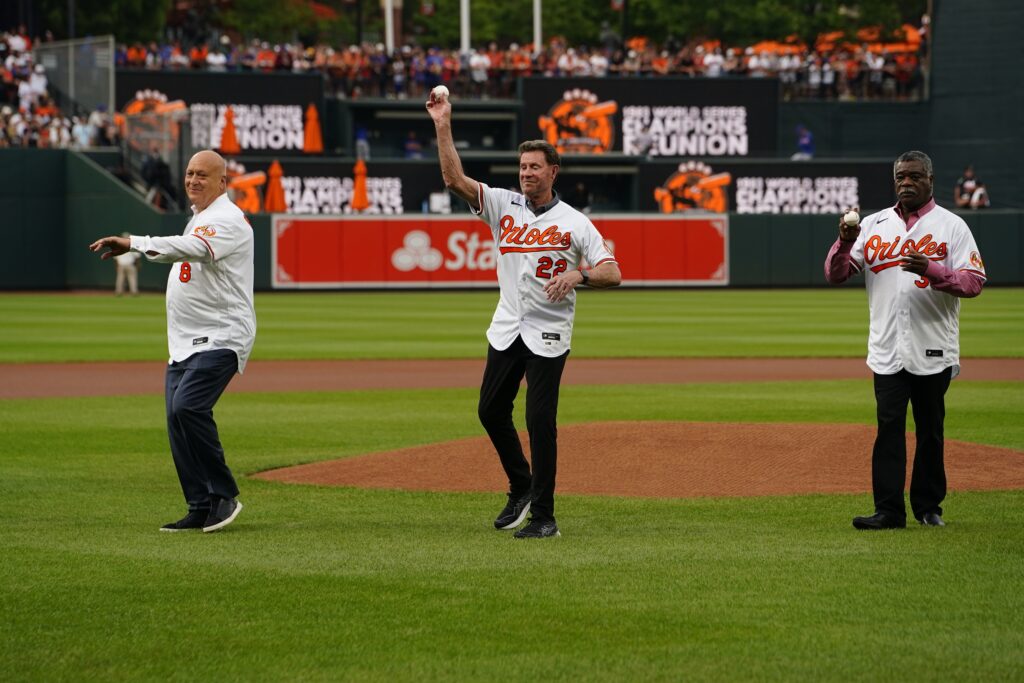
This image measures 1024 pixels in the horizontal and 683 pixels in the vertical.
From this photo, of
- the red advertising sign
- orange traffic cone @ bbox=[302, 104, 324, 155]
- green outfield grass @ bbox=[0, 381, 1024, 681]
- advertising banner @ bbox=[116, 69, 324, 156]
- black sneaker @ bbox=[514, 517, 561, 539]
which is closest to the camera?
green outfield grass @ bbox=[0, 381, 1024, 681]

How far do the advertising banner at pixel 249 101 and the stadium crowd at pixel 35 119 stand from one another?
1776 millimetres

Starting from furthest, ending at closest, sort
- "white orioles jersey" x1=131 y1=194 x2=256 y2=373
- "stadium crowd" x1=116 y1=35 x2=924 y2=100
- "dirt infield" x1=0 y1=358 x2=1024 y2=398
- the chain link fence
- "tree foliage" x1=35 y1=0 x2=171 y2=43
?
"tree foliage" x1=35 y1=0 x2=171 y2=43 < "stadium crowd" x1=116 y1=35 x2=924 y2=100 < the chain link fence < "dirt infield" x1=0 y1=358 x2=1024 y2=398 < "white orioles jersey" x1=131 y1=194 x2=256 y2=373

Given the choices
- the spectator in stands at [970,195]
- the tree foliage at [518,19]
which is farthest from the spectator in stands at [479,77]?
the tree foliage at [518,19]

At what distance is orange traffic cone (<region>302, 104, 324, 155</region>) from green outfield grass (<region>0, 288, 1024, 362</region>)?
21.7ft

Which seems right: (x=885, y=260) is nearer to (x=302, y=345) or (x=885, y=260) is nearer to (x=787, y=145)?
(x=302, y=345)

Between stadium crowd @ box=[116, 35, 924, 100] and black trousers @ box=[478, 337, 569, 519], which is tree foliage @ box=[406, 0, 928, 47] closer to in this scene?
stadium crowd @ box=[116, 35, 924, 100]

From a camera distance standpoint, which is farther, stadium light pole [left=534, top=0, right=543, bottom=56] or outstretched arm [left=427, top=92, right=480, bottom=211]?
stadium light pole [left=534, top=0, right=543, bottom=56]

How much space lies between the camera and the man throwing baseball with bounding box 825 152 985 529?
7988 millimetres

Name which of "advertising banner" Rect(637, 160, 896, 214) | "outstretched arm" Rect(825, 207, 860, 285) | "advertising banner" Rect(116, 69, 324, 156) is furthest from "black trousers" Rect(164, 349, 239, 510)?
"advertising banner" Rect(637, 160, 896, 214)

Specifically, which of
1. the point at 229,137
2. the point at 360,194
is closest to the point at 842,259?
the point at 360,194

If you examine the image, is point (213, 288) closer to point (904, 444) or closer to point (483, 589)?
point (483, 589)

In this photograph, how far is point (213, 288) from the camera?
8055mm

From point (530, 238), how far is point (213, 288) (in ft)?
5.65

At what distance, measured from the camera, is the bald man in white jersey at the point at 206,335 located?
8000mm
